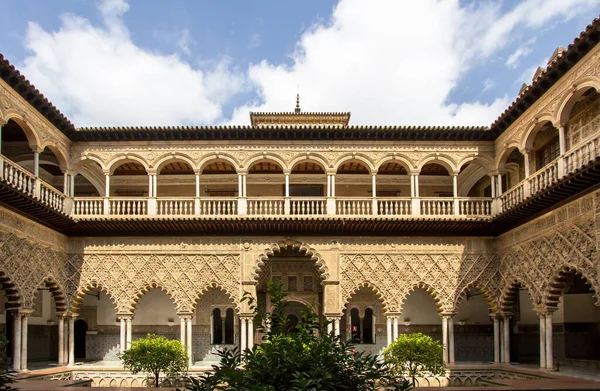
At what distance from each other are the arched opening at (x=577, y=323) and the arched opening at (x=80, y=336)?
13498 millimetres

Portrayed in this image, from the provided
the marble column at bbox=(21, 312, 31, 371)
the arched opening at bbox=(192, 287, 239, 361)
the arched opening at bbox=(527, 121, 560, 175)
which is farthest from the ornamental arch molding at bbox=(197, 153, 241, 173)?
the arched opening at bbox=(527, 121, 560, 175)

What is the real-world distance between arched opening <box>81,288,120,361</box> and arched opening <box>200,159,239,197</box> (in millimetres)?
4376

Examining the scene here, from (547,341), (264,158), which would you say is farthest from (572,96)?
(264,158)

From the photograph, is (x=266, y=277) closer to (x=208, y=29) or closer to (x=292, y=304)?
(x=292, y=304)

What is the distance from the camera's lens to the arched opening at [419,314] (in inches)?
728

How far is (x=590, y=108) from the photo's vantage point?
12.4m

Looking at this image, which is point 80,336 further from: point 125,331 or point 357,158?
point 357,158

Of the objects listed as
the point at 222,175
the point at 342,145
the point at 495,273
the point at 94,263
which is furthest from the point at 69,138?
the point at 495,273

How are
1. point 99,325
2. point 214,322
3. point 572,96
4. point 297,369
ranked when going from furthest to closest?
point 214,322 → point 99,325 → point 572,96 → point 297,369

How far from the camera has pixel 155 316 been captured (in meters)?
18.7

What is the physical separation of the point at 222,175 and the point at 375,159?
4.82 metres

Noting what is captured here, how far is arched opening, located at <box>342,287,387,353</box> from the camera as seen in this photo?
18547 millimetres

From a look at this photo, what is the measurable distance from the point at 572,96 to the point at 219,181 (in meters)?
10.2

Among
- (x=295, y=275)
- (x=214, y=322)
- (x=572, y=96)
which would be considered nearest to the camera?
(x=572, y=96)
